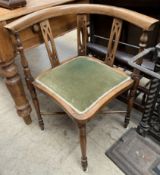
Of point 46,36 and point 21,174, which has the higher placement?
point 46,36

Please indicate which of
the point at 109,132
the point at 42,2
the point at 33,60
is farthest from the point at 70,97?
the point at 33,60

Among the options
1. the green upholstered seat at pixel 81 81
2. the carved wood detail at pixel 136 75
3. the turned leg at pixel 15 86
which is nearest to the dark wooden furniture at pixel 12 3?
the turned leg at pixel 15 86

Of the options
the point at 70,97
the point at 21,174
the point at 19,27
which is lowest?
the point at 21,174

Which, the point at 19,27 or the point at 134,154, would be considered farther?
the point at 134,154

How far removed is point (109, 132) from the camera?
1321mm

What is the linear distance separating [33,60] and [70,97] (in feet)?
4.74

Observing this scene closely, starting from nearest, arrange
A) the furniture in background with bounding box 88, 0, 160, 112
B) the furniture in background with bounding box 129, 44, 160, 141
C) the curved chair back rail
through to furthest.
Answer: the curved chair back rail → the furniture in background with bounding box 129, 44, 160, 141 → the furniture in background with bounding box 88, 0, 160, 112

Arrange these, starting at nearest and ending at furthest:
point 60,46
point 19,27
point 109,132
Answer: point 19,27 → point 109,132 → point 60,46

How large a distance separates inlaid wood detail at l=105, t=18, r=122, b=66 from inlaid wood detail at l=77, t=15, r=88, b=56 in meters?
0.19

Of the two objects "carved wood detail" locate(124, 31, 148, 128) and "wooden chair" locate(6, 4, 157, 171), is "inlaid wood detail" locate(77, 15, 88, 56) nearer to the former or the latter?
"wooden chair" locate(6, 4, 157, 171)

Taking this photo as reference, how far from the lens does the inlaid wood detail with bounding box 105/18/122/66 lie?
40.6 inches

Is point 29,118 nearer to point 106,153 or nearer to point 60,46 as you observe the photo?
point 106,153

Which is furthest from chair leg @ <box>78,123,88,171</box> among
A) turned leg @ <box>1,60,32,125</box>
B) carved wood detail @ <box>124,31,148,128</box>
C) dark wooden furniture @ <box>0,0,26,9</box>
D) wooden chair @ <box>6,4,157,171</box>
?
dark wooden furniture @ <box>0,0,26,9</box>

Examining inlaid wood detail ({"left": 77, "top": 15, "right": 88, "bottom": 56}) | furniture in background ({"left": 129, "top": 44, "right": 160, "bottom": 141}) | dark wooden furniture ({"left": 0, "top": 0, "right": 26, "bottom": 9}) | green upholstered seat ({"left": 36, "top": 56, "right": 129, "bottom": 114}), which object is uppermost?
dark wooden furniture ({"left": 0, "top": 0, "right": 26, "bottom": 9})
